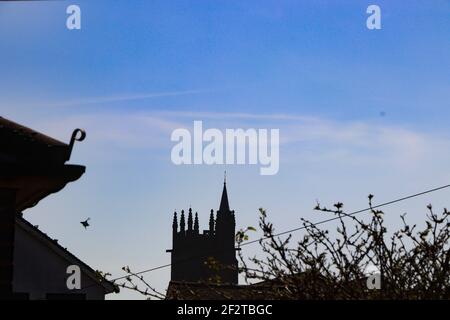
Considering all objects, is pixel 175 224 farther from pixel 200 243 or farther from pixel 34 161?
pixel 34 161

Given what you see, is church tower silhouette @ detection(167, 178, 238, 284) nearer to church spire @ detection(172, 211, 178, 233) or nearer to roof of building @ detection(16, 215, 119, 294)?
church spire @ detection(172, 211, 178, 233)

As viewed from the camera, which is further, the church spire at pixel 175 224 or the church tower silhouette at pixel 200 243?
the church spire at pixel 175 224

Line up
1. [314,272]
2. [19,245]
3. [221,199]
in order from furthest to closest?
[221,199] → [19,245] → [314,272]

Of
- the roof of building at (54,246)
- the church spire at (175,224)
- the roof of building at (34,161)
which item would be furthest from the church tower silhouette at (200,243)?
the roof of building at (34,161)

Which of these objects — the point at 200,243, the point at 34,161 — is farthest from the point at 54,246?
the point at 200,243

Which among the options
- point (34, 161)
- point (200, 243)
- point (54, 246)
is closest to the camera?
point (34, 161)

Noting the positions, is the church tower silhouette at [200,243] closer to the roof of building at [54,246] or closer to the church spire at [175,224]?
the church spire at [175,224]

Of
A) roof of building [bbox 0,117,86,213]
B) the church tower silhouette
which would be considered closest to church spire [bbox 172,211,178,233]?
the church tower silhouette
